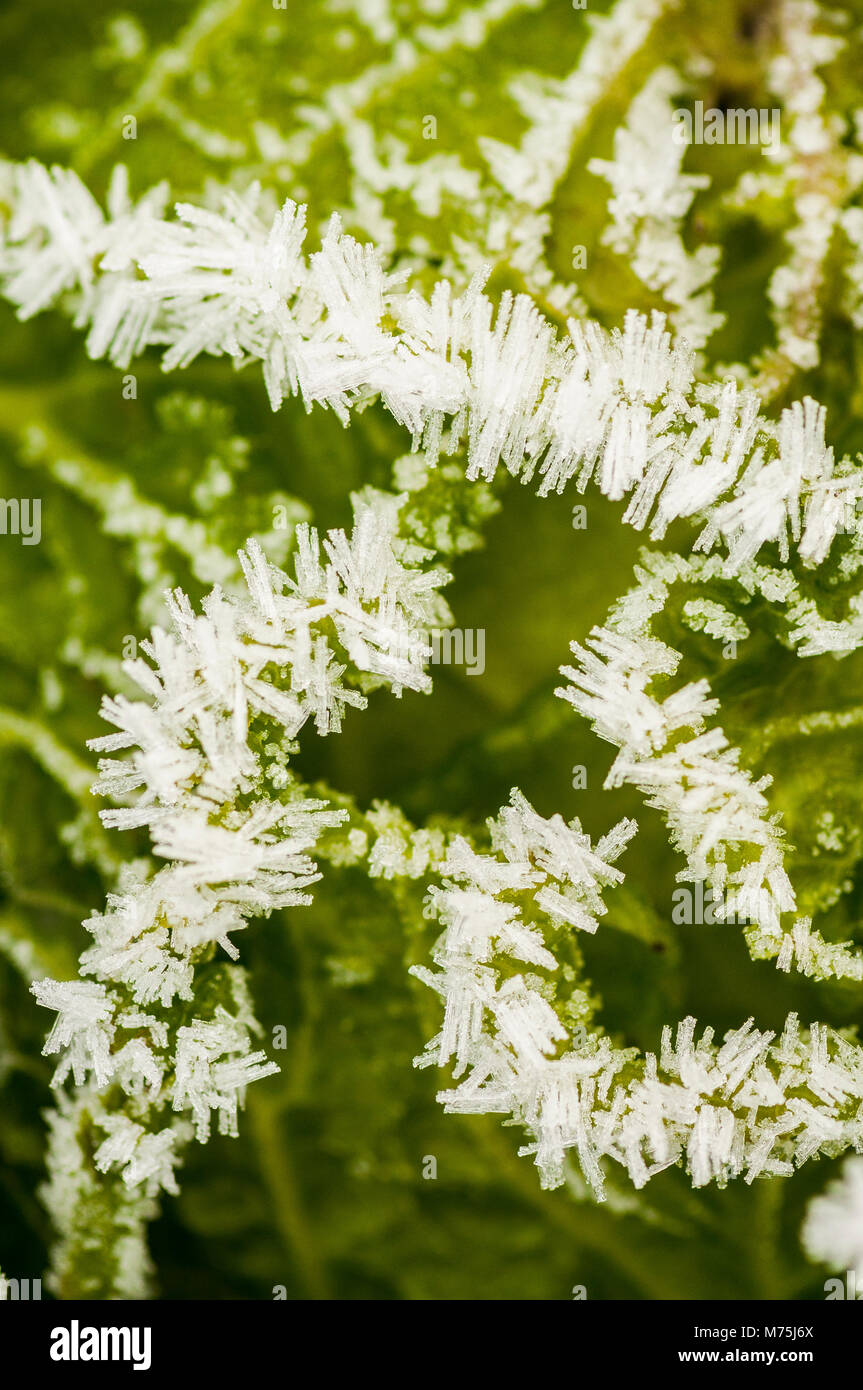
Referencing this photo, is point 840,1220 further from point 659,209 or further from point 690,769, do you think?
point 659,209

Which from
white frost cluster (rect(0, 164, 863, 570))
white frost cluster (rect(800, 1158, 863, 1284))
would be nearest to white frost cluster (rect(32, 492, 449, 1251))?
white frost cluster (rect(0, 164, 863, 570))

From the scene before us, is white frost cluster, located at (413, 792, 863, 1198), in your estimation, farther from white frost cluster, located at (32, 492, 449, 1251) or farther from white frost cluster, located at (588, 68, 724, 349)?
white frost cluster, located at (588, 68, 724, 349)

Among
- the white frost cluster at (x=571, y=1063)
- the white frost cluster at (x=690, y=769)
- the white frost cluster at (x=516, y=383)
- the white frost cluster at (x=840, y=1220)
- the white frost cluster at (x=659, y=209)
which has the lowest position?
the white frost cluster at (x=840, y=1220)

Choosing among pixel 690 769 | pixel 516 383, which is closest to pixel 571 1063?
pixel 690 769

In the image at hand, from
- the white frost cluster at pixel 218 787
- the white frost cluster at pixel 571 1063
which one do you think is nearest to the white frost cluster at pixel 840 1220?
the white frost cluster at pixel 571 1063

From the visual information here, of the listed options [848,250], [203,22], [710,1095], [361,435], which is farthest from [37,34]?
[710,1095]

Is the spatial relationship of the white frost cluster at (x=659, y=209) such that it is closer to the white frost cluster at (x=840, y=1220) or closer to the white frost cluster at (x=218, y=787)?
the white frost cluster at (x=218, y=787)

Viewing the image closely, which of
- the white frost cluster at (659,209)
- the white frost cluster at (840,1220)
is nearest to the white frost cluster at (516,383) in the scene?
the white frost cluster at (659,209)

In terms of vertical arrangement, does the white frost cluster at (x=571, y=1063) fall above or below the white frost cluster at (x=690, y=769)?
below
